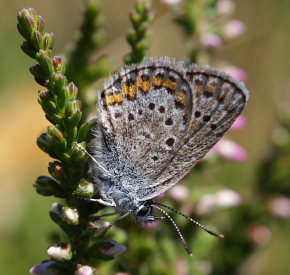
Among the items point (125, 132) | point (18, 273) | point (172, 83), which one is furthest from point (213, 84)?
point (18, 273)

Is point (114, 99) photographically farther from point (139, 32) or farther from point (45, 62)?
point (45, 62)

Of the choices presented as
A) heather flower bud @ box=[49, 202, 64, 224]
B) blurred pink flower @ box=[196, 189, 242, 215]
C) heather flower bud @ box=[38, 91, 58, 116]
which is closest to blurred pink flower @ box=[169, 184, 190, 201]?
blurred pink flower @ box=[196, 189, 242, 215]

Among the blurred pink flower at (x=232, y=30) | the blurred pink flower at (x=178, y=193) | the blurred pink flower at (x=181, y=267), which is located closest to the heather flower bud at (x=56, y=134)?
the blurred pink flower at (x=178, y=193)

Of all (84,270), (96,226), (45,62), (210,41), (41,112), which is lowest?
(84,270)

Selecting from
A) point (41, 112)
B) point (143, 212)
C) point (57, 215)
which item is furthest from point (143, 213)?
point (41, 112)

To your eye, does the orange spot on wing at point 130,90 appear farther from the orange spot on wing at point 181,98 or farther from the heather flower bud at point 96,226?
the heather flower bud at point 96,226

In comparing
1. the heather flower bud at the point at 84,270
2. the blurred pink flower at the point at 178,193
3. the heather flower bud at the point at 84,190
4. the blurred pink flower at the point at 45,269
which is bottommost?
the heather flower bud at the point at 84,270

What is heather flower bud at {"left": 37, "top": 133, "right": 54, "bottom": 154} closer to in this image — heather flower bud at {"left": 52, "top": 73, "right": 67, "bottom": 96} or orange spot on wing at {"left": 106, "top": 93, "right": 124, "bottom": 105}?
heather flower bud at {"left": 52, "top": 73, "right": 67, "bottom": 96}
